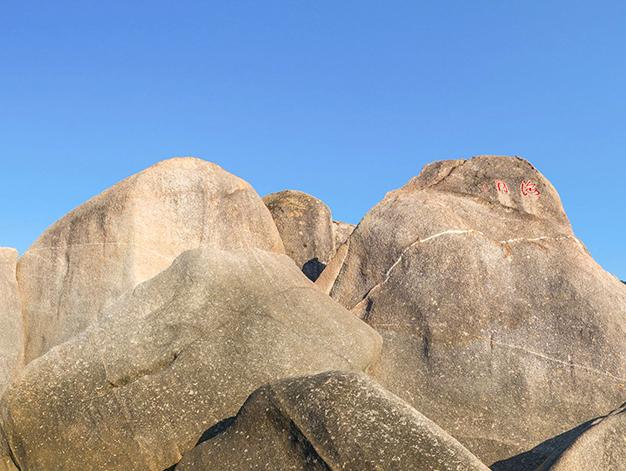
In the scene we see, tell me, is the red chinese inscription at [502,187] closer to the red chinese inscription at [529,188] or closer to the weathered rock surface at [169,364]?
the red chinese inscription at [529,188]

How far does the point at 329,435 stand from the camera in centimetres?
506

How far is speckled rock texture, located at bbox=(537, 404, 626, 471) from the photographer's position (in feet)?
18.8

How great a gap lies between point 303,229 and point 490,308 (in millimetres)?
4678

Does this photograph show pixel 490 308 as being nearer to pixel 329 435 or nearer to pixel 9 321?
pixel 329 435

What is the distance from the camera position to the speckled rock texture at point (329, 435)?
489 centimetres

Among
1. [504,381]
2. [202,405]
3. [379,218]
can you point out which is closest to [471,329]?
[504,381]

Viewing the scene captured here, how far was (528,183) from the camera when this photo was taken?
9719mm

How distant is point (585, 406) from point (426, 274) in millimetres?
2179

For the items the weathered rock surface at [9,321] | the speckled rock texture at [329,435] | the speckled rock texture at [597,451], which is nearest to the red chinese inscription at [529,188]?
the speckled rock texture at [597,451]

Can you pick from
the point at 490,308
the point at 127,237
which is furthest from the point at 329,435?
the point at 127,237

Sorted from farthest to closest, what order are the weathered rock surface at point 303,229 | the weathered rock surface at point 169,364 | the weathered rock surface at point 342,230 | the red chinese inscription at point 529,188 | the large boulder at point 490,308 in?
the weathered rock surface at point 342,230, the weathered rock surface at point 303,229, the red chinese inscription at point 529,188, the large boulder at point 490,308, the weathered rock surface at point 169,364

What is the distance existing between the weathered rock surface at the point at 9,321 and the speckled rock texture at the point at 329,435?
431 centimetres

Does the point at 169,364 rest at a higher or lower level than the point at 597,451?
higher

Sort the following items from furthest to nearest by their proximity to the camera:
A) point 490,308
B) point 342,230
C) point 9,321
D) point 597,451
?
point 342,230, point 9,321, point 490,308, point 597,451
